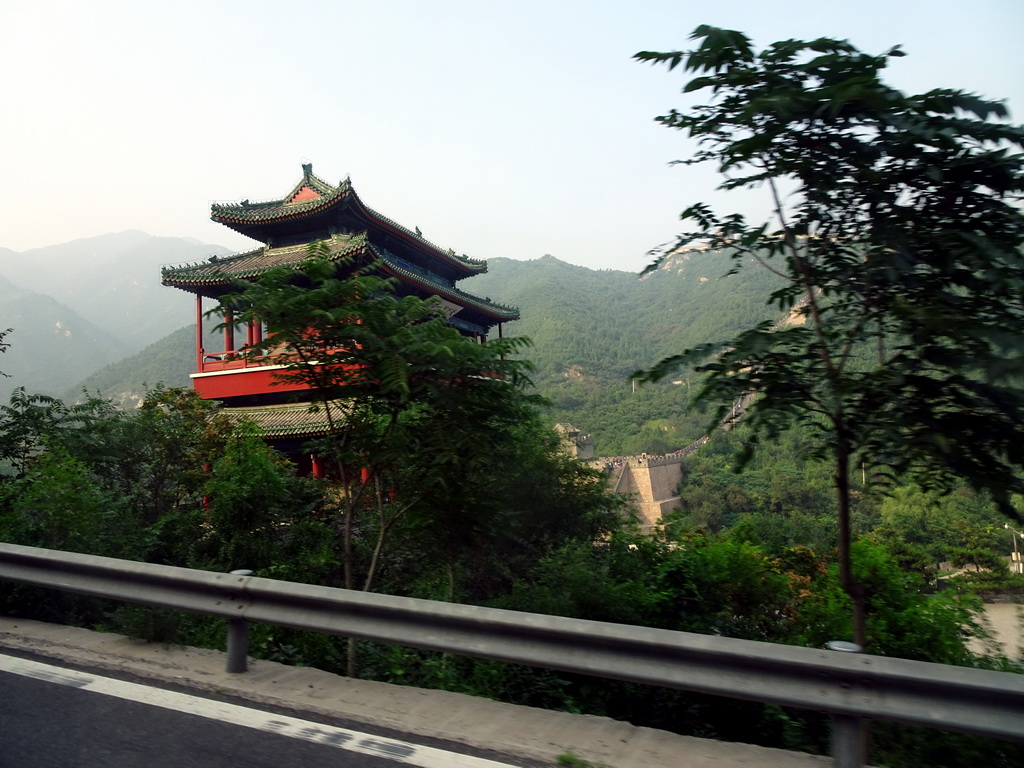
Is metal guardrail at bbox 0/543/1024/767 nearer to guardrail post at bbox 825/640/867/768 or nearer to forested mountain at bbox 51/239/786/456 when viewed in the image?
guardrail post at bbox 825/640/867/768

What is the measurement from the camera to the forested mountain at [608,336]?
100 metres

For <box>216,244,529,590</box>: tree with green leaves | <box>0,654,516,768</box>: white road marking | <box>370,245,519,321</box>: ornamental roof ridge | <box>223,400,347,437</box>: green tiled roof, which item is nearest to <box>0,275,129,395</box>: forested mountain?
<box>370,245,519,321</box>: ornamental roof ridge

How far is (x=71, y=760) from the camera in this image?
2.88m

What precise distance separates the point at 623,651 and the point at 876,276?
237cm

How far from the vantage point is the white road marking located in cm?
292

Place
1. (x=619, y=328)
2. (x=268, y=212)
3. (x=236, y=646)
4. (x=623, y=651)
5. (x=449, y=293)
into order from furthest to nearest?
1. (x=619, y=328)
2. (x=449, y=293)
3. (x=268, y=212)
4. (x=236, y=646)
5. (x=623, y=651)

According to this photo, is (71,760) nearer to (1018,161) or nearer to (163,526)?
(1018,161)

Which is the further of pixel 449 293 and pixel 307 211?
pixel 449 293

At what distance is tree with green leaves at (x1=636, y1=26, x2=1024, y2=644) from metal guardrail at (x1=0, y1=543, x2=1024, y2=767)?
1129 millimetres

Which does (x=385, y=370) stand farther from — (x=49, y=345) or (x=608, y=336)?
(x=49, y=345)

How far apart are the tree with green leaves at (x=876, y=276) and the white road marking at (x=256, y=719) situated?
2.08 metres

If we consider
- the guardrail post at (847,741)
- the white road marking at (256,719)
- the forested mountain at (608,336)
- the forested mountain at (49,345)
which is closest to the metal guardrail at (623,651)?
the guardrail post at (847,741)

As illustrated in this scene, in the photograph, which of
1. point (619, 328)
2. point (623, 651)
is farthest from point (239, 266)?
point (619, 328)

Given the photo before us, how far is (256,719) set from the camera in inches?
129
